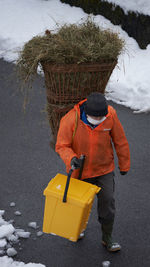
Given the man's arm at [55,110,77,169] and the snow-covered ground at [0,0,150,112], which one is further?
the snow-covered ground at [0,0,150,112]

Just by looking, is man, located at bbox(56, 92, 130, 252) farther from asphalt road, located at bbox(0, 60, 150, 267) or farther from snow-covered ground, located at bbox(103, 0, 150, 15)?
snow-covered ground, located at bbox(103, 0, 150, 15)

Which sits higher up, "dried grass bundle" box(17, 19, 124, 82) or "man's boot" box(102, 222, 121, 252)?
"dried grass bundle" box(17, 19, 124, 82)

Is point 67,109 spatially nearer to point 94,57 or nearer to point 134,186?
point 94,57

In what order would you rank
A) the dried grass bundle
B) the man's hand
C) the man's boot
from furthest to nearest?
the man's boot
the dried grass bundle
the man's hand

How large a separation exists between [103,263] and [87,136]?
1.38 meters

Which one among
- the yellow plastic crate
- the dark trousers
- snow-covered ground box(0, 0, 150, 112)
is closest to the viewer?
the yellow plastic crate

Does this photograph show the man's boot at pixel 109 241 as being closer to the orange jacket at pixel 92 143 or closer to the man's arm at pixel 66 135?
the orange jacket at pixel 92 143

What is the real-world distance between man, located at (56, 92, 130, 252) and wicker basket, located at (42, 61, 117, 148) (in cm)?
15

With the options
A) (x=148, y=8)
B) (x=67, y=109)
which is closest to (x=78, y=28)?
(x=67, y=109)

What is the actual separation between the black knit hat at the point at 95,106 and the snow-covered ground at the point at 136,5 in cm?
643

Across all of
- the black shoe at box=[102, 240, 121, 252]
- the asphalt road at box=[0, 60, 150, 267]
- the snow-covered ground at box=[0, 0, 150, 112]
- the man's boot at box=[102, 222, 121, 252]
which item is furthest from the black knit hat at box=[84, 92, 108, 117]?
the snow-covered ground at box=[0, 0, 150, 112]

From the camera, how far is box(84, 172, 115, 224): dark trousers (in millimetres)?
4145

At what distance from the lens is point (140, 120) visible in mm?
7637

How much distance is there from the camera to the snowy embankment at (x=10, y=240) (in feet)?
14.1
